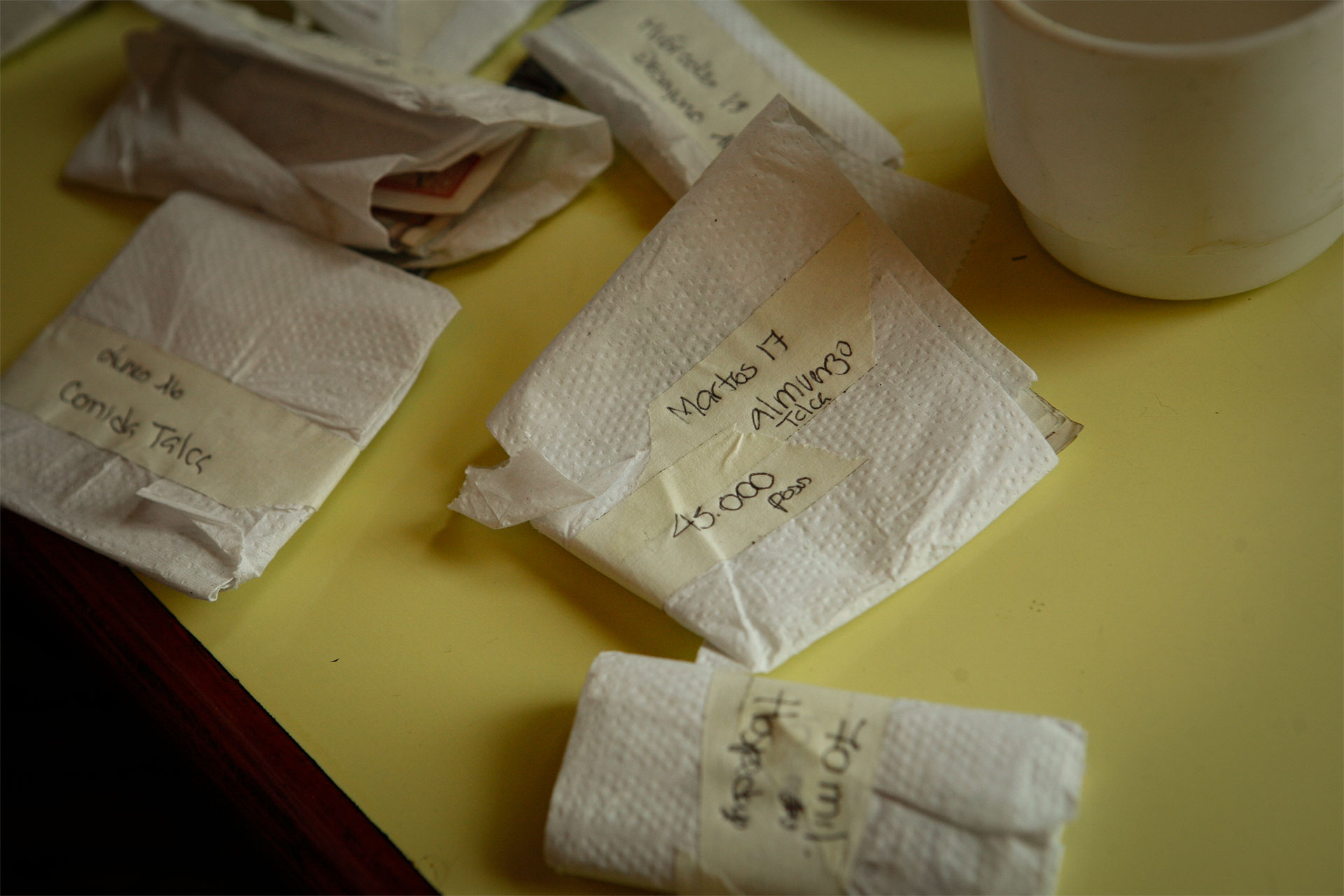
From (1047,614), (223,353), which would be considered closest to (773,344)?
(1047,614)

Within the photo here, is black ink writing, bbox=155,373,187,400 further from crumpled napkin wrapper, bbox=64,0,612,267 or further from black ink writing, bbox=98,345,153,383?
crumpled napkin wrapper, bbox=64,0,612,267

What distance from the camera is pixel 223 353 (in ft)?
1.95

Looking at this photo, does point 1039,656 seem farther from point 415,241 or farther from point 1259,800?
point 415,241

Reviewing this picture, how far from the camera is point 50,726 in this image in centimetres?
91

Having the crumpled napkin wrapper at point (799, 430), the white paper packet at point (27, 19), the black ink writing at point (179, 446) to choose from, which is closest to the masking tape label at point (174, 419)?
the black ink writing at point (179, 446)

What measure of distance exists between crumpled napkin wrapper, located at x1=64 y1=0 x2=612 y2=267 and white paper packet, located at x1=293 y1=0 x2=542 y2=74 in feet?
0.12

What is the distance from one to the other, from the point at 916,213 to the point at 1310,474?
233 millimetres

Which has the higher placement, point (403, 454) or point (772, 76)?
point (772, 76)

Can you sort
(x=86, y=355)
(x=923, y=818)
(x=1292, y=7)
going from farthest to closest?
(x=86, y=355), (x=1292, y=7), (x=923, y=818)

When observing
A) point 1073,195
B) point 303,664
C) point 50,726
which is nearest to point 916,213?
point 1073,195

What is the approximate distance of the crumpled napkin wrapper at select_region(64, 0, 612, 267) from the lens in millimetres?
618

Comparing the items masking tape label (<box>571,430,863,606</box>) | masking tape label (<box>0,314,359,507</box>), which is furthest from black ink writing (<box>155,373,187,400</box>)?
masking tape label (<box>571,430,863,606</box>)

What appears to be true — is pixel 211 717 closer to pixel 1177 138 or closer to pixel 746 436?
pixel 746 436

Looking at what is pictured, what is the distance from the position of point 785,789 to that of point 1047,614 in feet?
0.48
